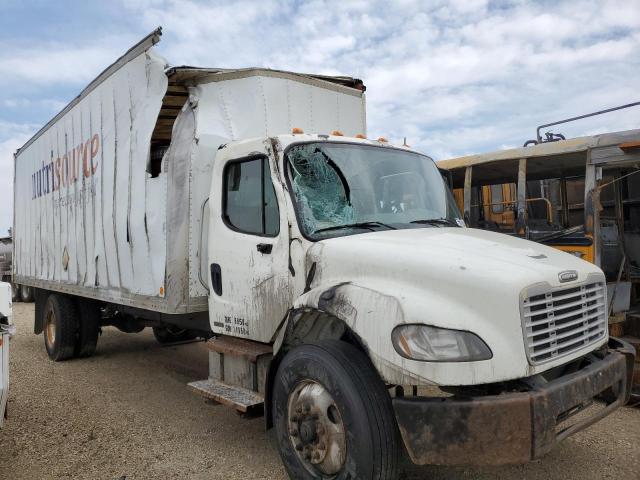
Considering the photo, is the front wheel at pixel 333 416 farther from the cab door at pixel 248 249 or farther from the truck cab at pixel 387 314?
the cab door at pixel 248 249

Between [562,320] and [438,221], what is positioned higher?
→ [438,221]

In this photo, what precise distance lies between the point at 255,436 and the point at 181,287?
1.45 m

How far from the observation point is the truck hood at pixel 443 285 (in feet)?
8.66

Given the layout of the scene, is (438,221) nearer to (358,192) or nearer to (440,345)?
(358,192)

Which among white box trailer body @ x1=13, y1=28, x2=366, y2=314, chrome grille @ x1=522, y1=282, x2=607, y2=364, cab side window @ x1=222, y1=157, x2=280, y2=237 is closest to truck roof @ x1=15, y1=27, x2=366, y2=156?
white box trailer body @ x1=13, y1=28, x2=366, y2=314

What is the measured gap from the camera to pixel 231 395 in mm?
3965

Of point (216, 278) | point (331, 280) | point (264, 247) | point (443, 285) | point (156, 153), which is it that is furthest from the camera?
point (156, 153)

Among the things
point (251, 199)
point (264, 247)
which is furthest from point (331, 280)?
point (251, 199)

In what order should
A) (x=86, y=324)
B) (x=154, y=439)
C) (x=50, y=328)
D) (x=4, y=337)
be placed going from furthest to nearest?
1. (x=50, y=328)
2. (x=86, y=324)
3. (x=154, y=439)
4. (x=4, y=337)

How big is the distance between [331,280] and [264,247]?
2.26ft

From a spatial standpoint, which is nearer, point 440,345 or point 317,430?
point 440,345

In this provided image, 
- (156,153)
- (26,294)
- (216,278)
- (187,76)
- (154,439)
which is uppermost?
(187,76)

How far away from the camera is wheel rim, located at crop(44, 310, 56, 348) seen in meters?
7.74

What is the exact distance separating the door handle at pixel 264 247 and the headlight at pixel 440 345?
4.36 feet
